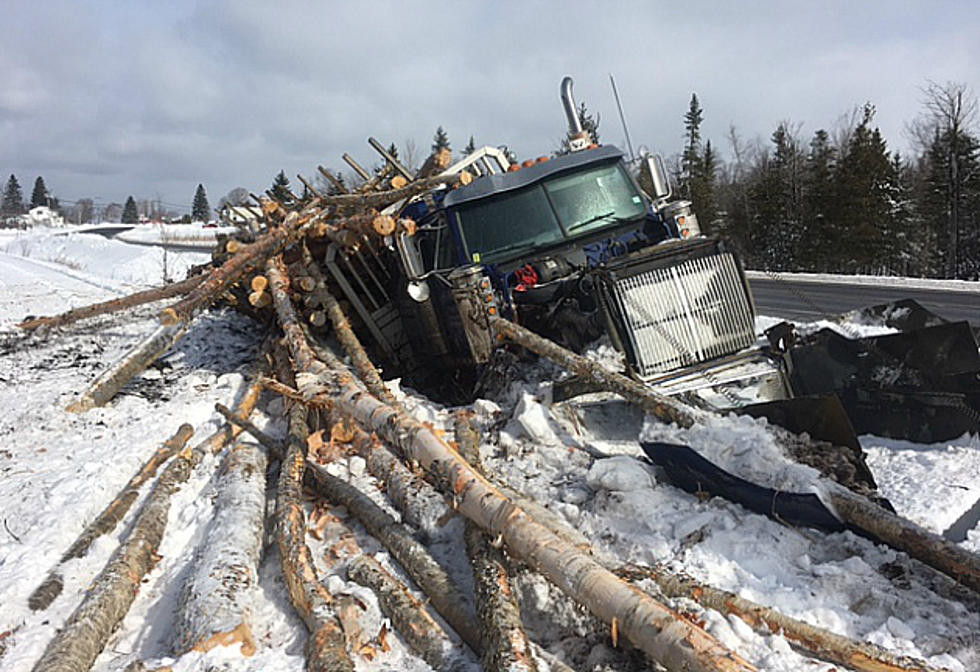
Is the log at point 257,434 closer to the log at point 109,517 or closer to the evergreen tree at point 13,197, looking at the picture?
the log at point 109,517

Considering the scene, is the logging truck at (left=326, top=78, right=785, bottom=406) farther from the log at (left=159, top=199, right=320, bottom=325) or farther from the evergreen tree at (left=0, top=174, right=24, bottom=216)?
the evergreen tree at (left=0, top=174, right=24, bottom=216)

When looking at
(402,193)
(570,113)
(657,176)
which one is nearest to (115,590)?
(402,193)

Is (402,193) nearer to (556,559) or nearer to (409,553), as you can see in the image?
(409,553)

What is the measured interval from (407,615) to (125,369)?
5592 mm

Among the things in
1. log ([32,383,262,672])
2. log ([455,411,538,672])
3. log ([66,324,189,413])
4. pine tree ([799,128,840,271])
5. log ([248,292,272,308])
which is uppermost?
log ([248,292,272,308])

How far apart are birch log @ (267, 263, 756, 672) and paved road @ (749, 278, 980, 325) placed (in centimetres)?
1111

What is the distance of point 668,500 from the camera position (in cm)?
403

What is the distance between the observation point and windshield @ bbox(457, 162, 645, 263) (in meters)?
7.01

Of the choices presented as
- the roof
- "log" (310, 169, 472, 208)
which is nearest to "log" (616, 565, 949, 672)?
the roof

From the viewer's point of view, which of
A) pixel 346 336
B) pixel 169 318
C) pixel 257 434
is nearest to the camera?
pixel 257 434

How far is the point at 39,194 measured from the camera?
4486 inches

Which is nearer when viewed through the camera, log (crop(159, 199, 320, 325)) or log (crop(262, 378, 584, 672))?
log (crop(262, 378, 584, 672))

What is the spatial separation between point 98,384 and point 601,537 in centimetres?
573

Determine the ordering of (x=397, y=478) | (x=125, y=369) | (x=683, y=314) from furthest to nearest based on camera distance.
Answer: (x=125, y=369), (x=683, y=314), (x=397, y=478)
